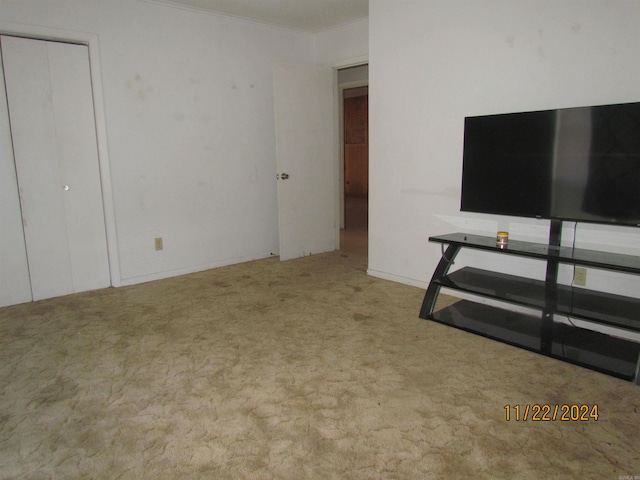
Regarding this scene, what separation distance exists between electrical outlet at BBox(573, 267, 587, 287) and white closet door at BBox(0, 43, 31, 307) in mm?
3961

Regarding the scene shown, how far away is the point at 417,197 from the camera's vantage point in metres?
3.51

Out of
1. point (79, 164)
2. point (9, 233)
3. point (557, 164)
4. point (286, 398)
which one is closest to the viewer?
point (286, 398)

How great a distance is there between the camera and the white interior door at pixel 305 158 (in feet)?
14.5

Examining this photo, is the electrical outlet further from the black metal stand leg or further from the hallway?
the hallway

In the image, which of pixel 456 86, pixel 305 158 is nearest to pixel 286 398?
pixel 456 86

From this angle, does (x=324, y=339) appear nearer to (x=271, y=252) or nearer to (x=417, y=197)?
(x=417, y=197)

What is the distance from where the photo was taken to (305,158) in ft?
15.2

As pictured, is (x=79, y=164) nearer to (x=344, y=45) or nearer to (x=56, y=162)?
(x=56, y=162)

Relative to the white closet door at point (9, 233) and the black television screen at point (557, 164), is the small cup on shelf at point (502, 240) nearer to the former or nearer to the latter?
the black television screen at point (557, 164)

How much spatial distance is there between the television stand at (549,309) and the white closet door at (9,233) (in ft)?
10.1

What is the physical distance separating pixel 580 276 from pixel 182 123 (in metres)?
3.45

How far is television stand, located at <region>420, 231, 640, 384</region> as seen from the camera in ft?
7.34

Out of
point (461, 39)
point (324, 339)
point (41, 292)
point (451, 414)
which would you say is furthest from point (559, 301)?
point (41, 292)
